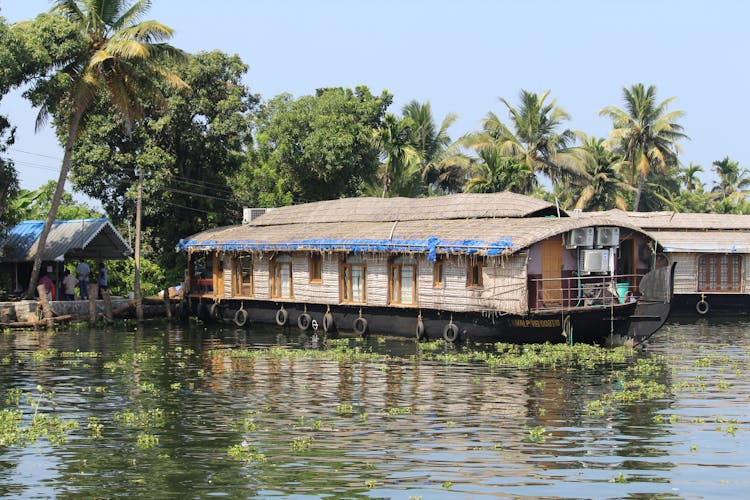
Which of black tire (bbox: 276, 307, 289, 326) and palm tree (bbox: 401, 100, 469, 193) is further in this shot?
palm tree (bbox: 401, 100, 469, 193)

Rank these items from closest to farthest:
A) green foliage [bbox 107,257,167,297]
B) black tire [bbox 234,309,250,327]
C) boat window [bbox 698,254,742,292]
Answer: black tire [bbox 234,309,250,327] < boat window [bbox 698,254,742,292] < green foliage [bbox 107,257,167,297]

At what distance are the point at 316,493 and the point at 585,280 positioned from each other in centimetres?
1785

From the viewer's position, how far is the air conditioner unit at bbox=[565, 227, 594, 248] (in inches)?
1075

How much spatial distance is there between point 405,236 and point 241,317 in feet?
28.2

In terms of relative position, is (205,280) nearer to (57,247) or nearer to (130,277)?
(57,247)

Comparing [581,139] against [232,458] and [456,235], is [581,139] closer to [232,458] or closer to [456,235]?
[456,235]

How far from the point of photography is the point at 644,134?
58.0 meters

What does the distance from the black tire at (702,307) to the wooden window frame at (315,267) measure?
629 inches

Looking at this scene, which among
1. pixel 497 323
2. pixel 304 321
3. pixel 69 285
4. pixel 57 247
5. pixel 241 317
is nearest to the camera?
pixel 497 323

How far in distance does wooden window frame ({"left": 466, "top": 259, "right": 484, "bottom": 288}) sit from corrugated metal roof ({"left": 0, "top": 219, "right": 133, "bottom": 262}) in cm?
1529

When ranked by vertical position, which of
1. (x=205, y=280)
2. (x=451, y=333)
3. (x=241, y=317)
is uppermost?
(x=205, y=280)

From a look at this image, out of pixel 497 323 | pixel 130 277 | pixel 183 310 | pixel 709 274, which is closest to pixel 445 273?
pixel 497 323

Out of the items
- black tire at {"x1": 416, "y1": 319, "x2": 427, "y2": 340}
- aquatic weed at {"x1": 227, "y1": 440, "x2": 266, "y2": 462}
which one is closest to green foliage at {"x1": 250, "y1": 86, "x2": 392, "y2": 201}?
black tire at {"x1": 416, "y1": 319, "x2": 427, "y2": 340}

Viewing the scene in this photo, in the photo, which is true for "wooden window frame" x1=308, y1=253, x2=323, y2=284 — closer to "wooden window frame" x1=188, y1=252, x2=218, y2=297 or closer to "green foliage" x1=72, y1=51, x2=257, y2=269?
"wooden window frame" x1=188, y1=252, x2=218, y2=297
